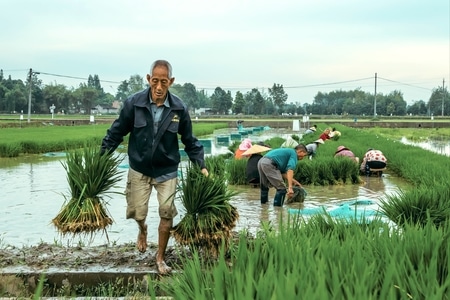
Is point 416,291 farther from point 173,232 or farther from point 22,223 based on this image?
point 22,223

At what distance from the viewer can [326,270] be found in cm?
236

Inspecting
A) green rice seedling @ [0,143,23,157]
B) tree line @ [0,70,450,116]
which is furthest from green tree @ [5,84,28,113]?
green rice seedling @ [0,143,23,157]

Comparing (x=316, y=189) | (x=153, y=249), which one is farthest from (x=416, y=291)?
(x=316, y=189)

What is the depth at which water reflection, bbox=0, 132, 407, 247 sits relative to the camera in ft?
18.6

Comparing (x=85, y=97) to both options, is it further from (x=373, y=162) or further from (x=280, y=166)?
(x=280, y=166)

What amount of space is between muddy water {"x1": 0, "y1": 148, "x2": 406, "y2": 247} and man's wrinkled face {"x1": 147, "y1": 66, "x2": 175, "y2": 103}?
0.97 metres

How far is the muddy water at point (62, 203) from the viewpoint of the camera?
5.63 m

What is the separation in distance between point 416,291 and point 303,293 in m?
0.48

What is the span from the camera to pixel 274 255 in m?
2.62

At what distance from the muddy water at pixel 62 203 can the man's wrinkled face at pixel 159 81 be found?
97 centimetres

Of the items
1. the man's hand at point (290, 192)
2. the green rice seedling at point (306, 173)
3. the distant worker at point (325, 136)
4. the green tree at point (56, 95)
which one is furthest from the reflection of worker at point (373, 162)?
the green tree at point (56, 95)

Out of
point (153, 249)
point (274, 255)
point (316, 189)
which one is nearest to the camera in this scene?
point (274, 255)

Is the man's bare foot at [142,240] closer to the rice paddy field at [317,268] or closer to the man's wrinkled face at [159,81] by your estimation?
the rice paddy field at [317,268]

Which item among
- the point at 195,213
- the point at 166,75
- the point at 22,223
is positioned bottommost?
the point at 22,223
